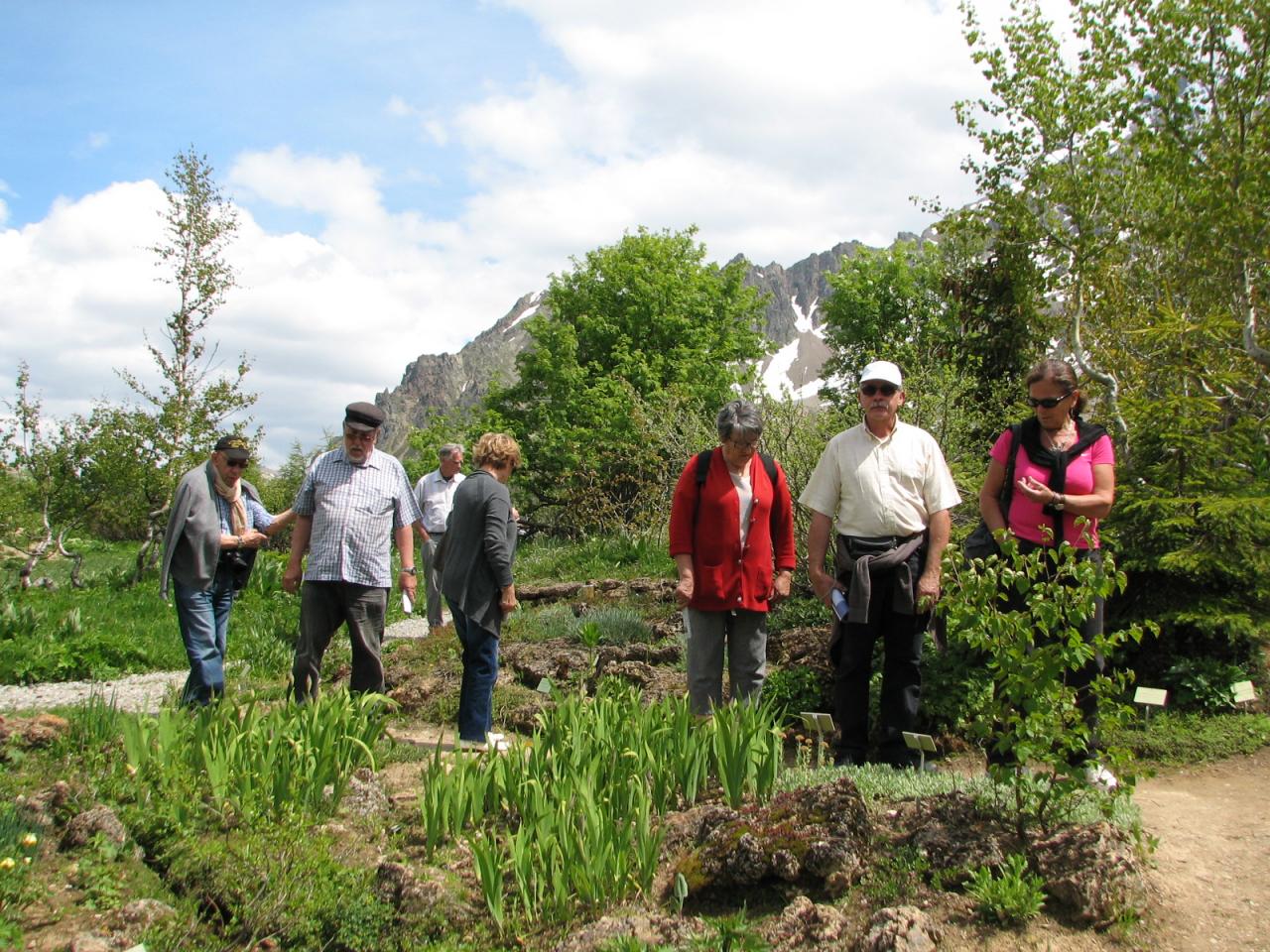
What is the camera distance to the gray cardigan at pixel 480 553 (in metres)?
5.44

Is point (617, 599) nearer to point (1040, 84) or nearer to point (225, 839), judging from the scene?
point (225, 839)

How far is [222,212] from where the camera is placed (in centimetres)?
1462

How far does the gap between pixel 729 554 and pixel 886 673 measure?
92 cm

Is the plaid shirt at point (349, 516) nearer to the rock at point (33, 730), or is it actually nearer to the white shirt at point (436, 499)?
the rock at point (33, 730)

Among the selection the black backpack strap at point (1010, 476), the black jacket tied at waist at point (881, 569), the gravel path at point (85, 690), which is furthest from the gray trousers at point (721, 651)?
the gravel path at point (85, 690)

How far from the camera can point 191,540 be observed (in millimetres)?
5730

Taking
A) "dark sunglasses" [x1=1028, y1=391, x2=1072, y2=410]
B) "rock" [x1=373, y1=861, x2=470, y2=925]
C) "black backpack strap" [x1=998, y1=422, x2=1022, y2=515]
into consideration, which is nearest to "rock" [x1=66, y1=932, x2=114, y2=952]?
"rock" [x1=373, y1=861, x2=470, y2=925]

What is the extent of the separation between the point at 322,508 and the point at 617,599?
531 cm

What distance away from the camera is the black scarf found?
4484mm

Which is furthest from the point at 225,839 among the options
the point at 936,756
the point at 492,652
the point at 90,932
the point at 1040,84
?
the point at 1040,84

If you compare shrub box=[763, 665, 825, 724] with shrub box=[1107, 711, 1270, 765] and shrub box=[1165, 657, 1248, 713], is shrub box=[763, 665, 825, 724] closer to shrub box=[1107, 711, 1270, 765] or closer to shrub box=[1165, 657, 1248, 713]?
shrub box=[1107, 711, 1270, 765]

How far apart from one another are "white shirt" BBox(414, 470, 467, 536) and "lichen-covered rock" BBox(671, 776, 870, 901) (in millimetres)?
6121

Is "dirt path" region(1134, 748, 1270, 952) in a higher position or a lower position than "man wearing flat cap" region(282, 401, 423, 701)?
lower

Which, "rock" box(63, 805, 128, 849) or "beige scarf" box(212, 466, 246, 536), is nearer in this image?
"rock" box(63, 805, 128, 849)
